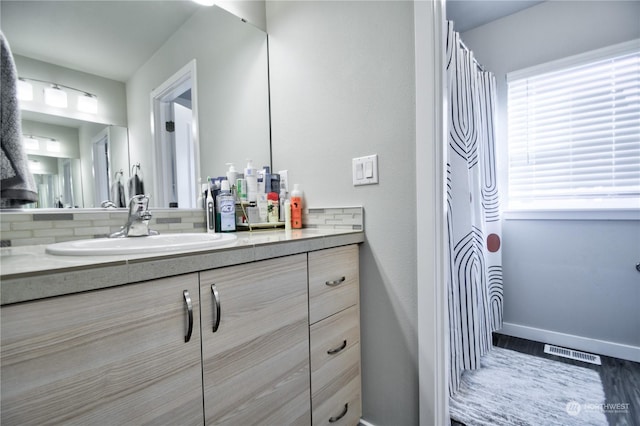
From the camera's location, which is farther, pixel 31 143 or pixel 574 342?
pixel 574 342

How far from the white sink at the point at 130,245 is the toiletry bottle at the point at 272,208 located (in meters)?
0.41

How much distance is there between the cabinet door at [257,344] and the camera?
2.21 ft

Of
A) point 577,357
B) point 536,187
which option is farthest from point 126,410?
point 536,187

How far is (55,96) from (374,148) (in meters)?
1.10

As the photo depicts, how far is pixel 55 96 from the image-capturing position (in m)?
0.92

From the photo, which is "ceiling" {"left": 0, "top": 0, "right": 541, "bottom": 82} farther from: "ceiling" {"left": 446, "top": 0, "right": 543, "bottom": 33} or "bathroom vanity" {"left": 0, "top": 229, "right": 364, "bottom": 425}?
"ceiling" {"left": 446, "top": 0, "right": 543, "bottom": 33}

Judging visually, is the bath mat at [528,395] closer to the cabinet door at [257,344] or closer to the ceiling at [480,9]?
the cabinet door at [257,344]

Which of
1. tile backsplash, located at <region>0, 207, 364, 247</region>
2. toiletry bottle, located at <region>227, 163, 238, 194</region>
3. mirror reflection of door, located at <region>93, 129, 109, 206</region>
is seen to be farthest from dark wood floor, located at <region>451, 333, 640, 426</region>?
mirror reflection of door, located at <region>93, 129, 109, 206</region>

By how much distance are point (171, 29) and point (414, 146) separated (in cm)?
113

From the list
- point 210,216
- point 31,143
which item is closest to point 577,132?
point 210,216

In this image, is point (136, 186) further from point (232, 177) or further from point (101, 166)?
point (232, 177)

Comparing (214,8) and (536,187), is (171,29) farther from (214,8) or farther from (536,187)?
(536,187)

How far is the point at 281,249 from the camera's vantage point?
0.83 metres

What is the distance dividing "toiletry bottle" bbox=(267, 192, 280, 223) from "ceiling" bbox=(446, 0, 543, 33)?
5.93ft
